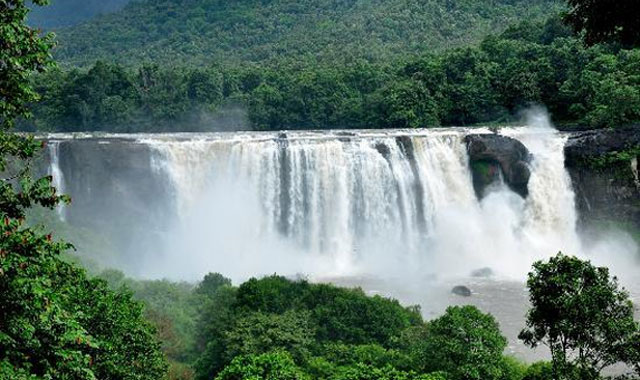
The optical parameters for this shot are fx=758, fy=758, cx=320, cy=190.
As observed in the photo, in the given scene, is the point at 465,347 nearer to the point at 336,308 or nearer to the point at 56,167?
the point at 336,308

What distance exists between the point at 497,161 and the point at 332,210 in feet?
32.4

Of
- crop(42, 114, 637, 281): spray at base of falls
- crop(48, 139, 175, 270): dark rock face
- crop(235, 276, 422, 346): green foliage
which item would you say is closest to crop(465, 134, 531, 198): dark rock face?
crop(42, 114, 637, 281): spray at base of falls

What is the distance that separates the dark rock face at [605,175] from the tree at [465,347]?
22859 millimetres

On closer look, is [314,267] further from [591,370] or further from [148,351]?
[591,370]

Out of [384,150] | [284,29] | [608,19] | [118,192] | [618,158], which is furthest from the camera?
[284,29]

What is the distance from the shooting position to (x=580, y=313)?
14.5 metres

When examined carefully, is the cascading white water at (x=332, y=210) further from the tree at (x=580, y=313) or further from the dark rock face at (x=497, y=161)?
the tree at (x=580, y=313)

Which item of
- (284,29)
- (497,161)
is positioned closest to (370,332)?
(497,161)

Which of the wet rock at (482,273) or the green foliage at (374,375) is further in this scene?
the wet rock at (482,273)

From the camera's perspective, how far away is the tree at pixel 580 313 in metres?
14.4

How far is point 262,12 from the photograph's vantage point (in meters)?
108

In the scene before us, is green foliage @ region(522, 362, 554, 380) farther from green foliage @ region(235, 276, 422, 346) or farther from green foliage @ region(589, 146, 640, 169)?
green foliage @ region(589, 146, 640, 169)

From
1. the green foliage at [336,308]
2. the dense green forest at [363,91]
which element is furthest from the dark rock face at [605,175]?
the green foliage at [336,308]

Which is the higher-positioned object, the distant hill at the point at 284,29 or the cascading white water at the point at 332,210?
the distant hill at the point at 284,29
